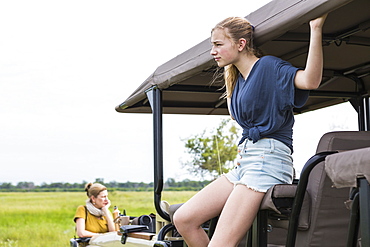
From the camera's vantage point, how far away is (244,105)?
3129mm

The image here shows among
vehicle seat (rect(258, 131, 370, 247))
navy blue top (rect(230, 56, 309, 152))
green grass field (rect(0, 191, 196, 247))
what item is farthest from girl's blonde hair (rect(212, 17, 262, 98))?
green grass field (rect(0, 191, 196, 247))

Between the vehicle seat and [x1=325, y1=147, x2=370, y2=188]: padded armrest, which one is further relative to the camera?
the vehicle seat

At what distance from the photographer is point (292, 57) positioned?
4426mm

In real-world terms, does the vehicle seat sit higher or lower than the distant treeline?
higher

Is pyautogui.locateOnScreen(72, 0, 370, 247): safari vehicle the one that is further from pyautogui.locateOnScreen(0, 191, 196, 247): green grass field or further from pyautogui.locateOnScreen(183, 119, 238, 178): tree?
pyautogui.locateOnScreen(183, 119, 238, 178): tree

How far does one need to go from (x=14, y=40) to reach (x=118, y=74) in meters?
2.78

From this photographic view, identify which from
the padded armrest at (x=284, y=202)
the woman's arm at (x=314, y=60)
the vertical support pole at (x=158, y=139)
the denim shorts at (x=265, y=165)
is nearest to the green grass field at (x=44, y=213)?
the vertical support pole at (x=158, y=139)

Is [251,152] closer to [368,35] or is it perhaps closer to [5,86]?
[368,35]

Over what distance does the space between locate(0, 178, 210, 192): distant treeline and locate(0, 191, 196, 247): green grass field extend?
3.5 inches

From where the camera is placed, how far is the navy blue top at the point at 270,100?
3.00 m

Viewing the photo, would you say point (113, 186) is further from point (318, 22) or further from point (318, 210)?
point (318, 22)

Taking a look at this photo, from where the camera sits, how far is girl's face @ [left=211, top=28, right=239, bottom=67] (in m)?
3.21

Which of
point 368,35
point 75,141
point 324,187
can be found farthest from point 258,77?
point 75,141

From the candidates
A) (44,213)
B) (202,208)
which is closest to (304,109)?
(202,208)
